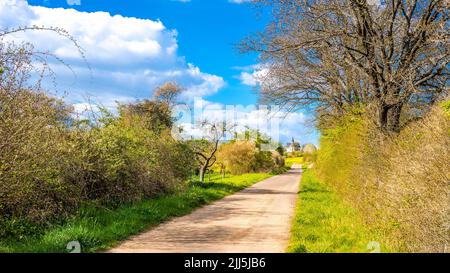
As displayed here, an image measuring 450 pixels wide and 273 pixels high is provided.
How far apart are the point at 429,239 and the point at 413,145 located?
236cm

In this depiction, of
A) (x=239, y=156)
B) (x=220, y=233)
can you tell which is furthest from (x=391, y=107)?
(x=239, y=156)

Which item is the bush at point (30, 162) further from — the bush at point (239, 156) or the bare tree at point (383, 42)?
the bush at point (239, 156)

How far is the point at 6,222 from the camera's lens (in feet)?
28.9

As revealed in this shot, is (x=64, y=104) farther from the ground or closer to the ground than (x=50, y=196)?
farther from the ground

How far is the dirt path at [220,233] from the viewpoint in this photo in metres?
8.58

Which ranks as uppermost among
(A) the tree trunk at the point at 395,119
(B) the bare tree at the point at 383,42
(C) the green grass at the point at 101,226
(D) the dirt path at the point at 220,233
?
(B) the bare tree at the point at 383,42

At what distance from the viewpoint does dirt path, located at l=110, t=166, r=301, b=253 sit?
8.58 m

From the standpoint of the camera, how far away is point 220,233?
10.4m

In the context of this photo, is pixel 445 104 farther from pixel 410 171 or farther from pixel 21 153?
pixel 21 153

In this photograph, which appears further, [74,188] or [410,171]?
[74,188]

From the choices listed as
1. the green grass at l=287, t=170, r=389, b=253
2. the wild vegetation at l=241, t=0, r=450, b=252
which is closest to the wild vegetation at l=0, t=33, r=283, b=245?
the green grass at l=287, t=170, r=389, b=253

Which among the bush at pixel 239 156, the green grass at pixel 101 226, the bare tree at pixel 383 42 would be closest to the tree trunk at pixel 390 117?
the bare tree at pixel 383 42

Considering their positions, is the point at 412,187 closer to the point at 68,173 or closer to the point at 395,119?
the point at 395,119
